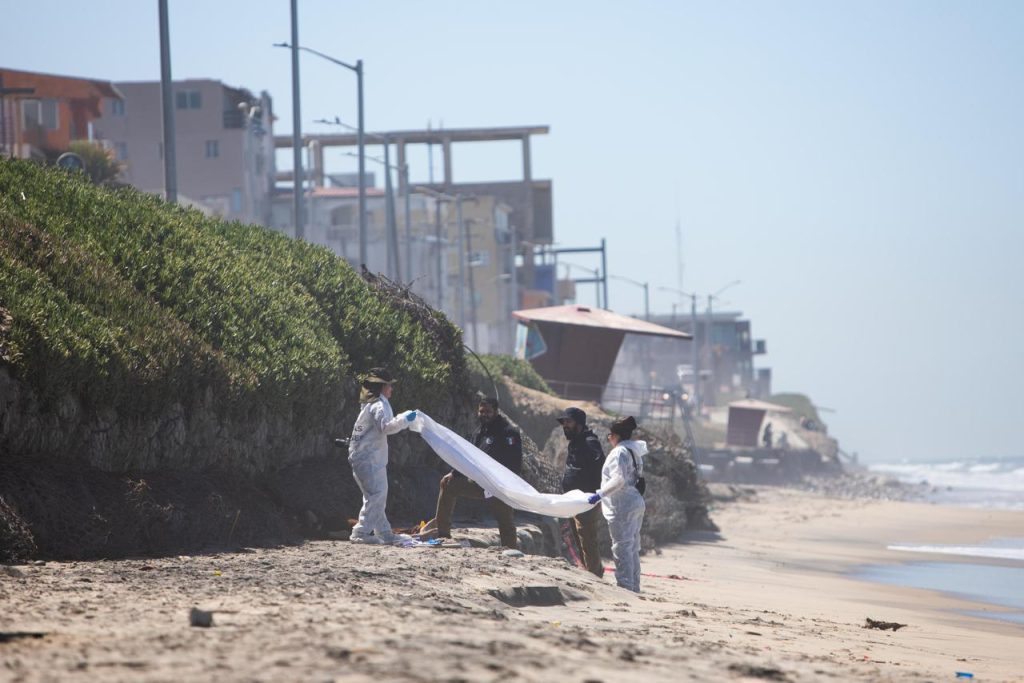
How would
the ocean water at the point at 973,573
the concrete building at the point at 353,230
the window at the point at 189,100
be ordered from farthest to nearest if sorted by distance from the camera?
1. the concrete building at the point at 353,230
2. the window at the point at 189,100
3. the ocean water at the point at 973,573

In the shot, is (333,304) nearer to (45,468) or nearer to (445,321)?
(445,321)

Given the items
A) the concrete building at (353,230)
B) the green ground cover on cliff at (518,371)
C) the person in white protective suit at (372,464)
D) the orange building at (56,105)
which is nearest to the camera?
the person in white protective suit at (372,464)

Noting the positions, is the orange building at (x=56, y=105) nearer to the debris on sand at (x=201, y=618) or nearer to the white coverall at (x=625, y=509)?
the white coverall at (x=625, y=509)

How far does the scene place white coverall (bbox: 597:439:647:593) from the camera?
1488 cm

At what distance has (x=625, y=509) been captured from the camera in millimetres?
15102

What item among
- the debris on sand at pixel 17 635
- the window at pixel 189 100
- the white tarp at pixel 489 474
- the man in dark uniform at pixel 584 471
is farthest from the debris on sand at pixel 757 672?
the window at pixel 189 100

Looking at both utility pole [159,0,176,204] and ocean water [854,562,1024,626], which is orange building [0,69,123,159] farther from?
ocean water [854,562,1024,626]

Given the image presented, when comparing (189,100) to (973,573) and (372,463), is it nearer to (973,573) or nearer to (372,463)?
(973,573)

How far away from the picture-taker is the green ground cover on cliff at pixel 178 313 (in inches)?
528

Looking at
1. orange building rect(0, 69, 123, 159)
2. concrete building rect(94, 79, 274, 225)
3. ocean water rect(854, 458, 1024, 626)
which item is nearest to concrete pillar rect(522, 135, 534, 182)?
concrete building rect(94, 79, 274, 225)

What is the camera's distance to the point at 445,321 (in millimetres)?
21469

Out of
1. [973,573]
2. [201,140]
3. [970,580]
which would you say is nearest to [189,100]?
[201,140]

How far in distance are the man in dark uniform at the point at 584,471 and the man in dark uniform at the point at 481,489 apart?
77 centimetres

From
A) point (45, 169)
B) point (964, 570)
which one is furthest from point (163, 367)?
point (964, 570)
